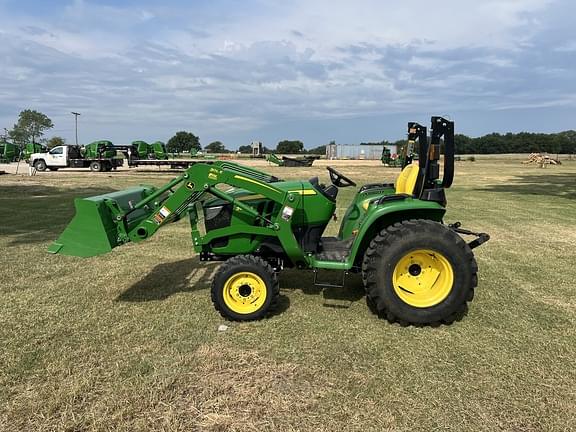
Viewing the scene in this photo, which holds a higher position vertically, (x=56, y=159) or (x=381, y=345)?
(x=56, y=159)

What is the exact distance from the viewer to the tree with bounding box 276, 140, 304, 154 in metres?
100.0

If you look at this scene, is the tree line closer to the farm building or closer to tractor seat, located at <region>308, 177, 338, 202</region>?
the farm building

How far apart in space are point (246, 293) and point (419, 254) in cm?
168

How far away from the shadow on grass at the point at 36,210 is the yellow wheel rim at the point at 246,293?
4.97m

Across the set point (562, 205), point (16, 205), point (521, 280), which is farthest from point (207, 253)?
point (562, 205)

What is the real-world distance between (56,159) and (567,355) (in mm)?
32495

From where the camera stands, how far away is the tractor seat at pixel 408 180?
4762mm

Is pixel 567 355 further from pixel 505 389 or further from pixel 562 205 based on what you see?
pixel 562 205

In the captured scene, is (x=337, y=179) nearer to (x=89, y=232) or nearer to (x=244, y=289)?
(x=244, y=289)

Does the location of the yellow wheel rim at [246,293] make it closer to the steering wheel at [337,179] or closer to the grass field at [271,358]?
the grass field at [271,358]

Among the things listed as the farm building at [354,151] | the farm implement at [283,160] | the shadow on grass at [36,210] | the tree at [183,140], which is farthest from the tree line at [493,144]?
the shadow on grass at [36,210]

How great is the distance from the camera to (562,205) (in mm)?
13375

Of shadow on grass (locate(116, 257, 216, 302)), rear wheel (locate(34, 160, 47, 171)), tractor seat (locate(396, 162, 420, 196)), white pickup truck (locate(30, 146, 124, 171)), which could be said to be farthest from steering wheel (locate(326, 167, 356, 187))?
rear wheel (locate(34, 160, 47, 171))

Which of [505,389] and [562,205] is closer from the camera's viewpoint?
[505,389]
